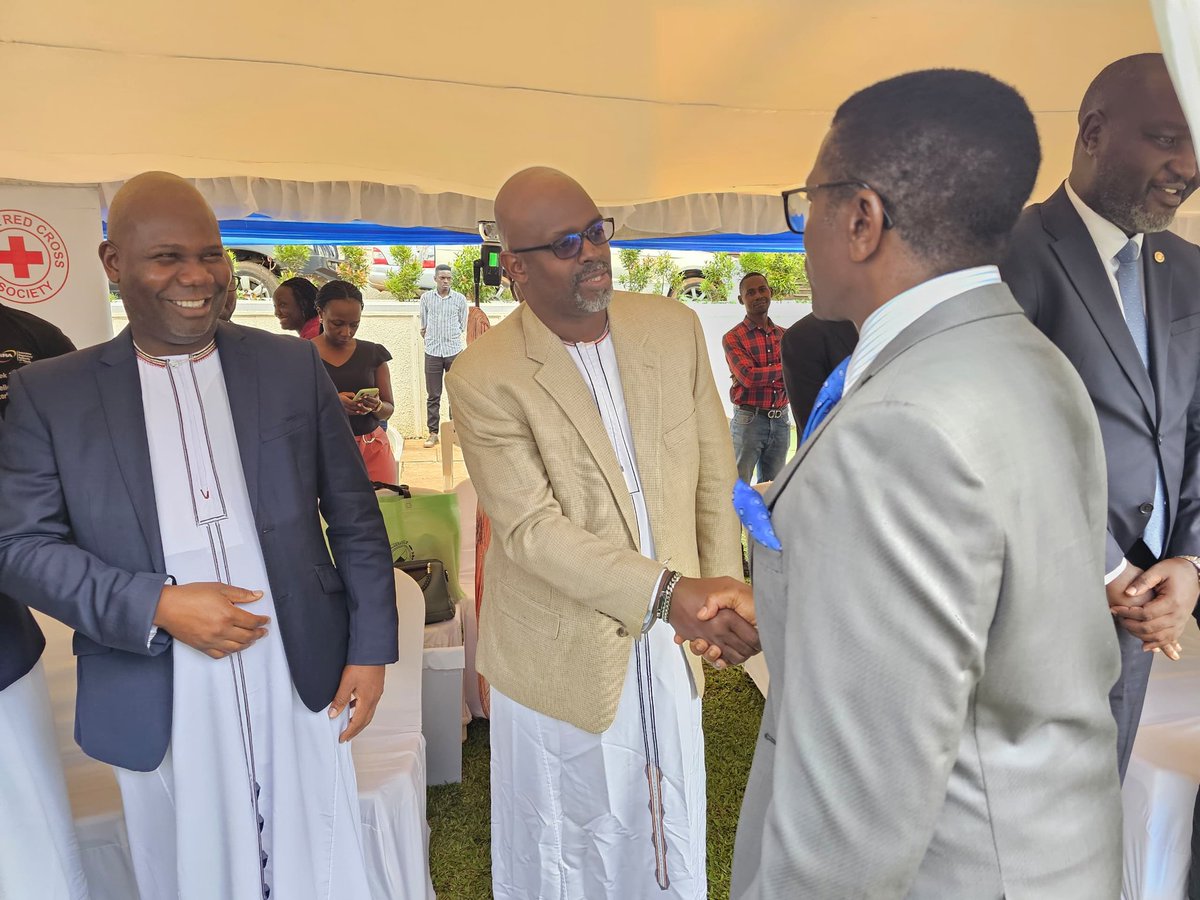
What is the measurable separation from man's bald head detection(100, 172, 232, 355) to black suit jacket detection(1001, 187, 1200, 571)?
6.16 ft

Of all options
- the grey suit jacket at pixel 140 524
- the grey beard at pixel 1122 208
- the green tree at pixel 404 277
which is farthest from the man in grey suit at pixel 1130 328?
the green tree at pixel 404 277

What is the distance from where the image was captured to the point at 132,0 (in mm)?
2590

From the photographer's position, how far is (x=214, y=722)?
1.79 m

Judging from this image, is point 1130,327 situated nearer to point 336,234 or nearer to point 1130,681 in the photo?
point 1130,681

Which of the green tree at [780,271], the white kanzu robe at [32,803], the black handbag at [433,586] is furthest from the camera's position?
the green tree at [780,271]

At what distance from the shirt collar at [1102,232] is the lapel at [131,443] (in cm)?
221

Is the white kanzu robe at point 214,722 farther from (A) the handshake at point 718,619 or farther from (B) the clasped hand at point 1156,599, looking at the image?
(B) the clasped hand at point 1156,599

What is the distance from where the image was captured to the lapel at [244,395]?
5.78ft

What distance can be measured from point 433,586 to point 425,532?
18.8 inches

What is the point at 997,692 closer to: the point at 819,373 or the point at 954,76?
the point at 954,76

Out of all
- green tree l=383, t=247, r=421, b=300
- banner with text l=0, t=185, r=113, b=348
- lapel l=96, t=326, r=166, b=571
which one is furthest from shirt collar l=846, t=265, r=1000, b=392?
green tree l=383, t=247, r=421, b=300

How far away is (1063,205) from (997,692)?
1.49m

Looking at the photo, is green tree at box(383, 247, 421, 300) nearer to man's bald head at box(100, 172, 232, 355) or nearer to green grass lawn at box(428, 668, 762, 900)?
green grass lawn at box(428, 668, 762, 900)

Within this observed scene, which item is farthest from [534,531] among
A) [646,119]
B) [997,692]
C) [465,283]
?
[465,283]
